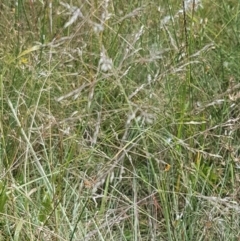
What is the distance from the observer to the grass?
1281 millimetres

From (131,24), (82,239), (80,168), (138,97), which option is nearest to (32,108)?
(80,168)

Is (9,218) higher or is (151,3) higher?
(151,3)

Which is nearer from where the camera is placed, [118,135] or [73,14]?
[73,14]

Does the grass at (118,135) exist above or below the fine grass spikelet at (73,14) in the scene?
below

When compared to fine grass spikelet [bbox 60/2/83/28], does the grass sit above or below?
below

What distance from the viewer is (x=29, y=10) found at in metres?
2.01

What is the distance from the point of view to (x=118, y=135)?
1616mm

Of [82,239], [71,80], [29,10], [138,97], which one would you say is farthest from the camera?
[29,10]

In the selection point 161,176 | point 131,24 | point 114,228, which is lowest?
point 114,228

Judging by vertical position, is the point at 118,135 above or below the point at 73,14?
below

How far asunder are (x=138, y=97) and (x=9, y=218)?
0.50 meters

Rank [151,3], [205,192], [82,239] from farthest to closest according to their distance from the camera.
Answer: [151,3]
[205,192]
[82,239]

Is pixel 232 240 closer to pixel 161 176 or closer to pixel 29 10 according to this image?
pixel 161 176

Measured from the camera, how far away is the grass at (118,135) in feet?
4.20
